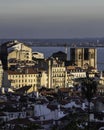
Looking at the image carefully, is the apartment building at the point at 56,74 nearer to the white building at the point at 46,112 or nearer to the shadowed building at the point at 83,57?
the shadowed building at the point at 83,57

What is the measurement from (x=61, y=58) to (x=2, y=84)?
1096 inches

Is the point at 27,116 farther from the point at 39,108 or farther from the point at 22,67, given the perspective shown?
the point at 22,67

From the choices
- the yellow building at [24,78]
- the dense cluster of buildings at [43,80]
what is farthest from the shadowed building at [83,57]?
the yellow building at [24,78]

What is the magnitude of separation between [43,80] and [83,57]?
23444mm

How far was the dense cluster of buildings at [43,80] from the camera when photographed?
5197cm

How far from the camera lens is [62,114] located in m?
49.6

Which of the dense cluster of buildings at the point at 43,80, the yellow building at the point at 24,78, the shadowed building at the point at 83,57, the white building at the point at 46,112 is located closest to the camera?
the white building at the point at 46,112

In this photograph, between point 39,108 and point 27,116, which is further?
point 39,108

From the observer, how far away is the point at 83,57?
374 feet

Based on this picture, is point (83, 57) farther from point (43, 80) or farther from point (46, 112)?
point (46, 112)

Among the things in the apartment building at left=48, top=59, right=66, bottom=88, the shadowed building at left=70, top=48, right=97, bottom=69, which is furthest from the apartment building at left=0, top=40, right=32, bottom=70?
the apartment building at left=48, top=59, right=66, bottom=88

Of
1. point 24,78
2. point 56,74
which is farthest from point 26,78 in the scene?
point 56,74

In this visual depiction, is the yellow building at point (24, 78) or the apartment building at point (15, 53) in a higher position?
the apartment building at point (15, 53)

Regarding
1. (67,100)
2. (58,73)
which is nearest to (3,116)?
(67,100)
